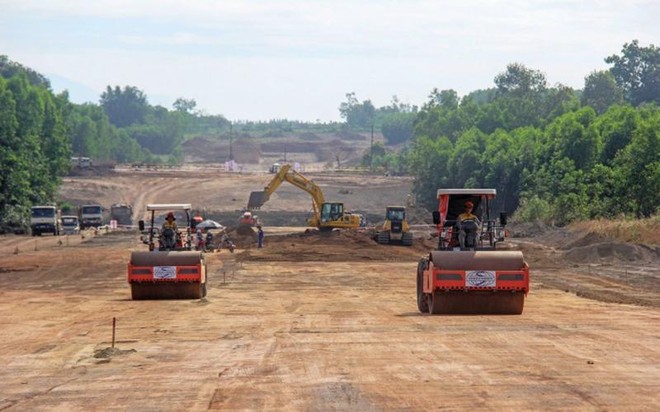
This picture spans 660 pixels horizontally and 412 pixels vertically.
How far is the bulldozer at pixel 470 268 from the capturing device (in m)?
27.0

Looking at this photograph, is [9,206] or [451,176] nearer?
[9,206]

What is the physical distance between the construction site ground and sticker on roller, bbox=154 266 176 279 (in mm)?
823

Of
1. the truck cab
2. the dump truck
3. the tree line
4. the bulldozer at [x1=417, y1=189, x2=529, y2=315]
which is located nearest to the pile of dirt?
the tree line

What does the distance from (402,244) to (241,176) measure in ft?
277

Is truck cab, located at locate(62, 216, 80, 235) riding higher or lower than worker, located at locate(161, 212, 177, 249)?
lower

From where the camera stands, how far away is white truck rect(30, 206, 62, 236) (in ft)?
297

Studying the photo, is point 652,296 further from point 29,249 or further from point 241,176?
point 241,176

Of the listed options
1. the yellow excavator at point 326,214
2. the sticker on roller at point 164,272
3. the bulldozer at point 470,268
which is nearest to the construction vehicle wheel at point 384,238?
the yellow excavator at point 326,214

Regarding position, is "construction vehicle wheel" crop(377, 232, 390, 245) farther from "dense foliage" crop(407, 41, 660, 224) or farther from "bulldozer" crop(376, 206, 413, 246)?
"dense foliage" crop(407, 41, 660, 224)

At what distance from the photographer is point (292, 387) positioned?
16.8 metres

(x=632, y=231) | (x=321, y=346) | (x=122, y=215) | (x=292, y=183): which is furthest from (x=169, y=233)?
(x=122, y=215)

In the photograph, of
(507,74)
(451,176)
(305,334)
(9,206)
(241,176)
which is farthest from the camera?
(507,74)

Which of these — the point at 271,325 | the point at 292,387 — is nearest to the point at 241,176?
the point at 271,325

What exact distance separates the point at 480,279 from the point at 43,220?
6804cm
